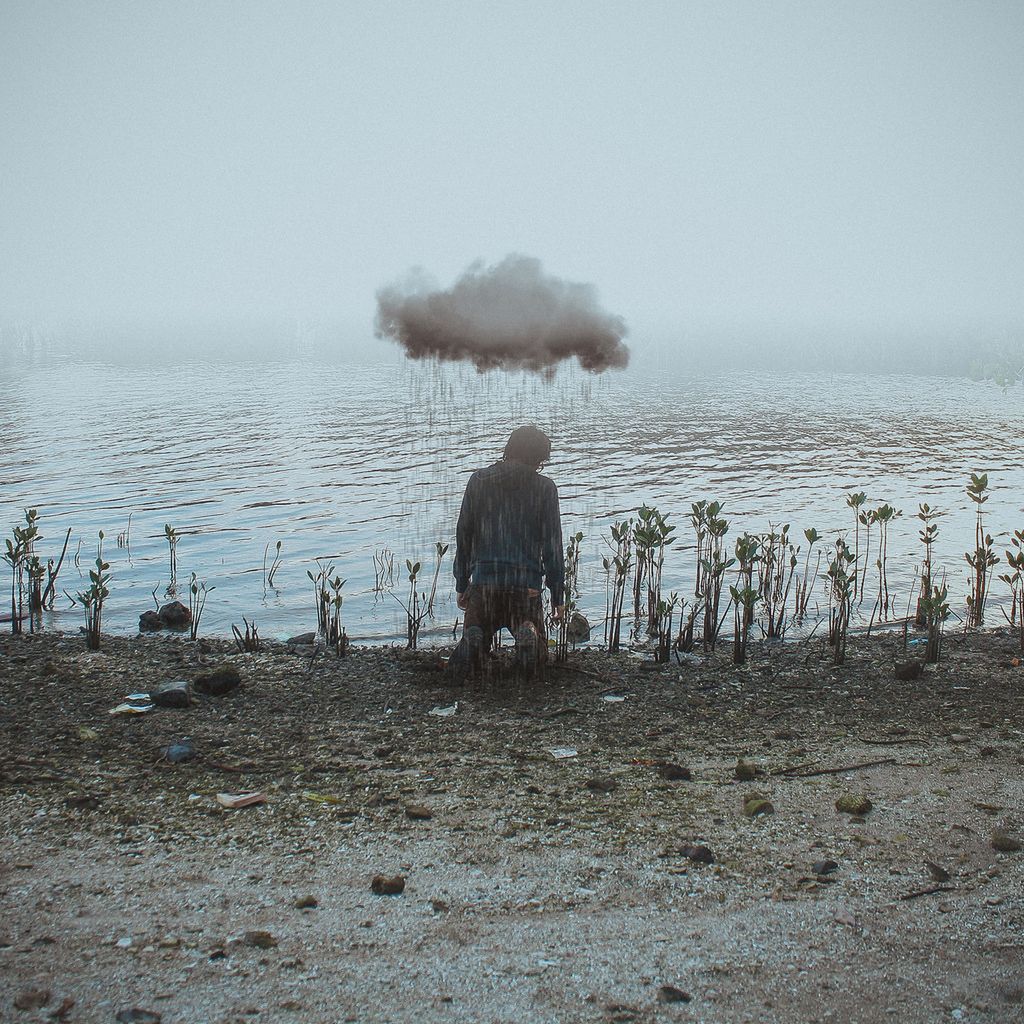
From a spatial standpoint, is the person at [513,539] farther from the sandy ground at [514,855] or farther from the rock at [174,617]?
the rock at [174,617]

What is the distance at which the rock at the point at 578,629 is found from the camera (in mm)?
11422

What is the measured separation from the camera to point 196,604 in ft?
41.6

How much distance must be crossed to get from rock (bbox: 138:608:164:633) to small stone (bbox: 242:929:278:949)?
765cm

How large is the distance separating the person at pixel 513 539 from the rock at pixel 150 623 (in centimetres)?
457

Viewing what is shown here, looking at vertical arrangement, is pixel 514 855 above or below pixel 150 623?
above

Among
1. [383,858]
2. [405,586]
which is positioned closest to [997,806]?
[383,858]

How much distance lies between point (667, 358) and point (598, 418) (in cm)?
4436

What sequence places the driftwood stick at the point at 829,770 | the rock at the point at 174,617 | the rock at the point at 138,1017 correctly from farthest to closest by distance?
1. the rock at the point at 174,617
2. the driftwood stick at the point at 829,770
3. the rock at the point at 138,1017

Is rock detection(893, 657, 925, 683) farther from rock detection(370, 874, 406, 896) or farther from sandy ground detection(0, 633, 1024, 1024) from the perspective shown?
rock detection(370, 874, 406, 896)

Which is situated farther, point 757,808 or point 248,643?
point 248,643

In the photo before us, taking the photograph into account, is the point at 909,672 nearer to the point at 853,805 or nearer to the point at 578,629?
the point at 853,805

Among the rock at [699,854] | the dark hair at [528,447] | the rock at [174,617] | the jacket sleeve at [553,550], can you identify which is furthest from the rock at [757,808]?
the rock at [174,617]

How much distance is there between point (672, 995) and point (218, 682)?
5.45 meters

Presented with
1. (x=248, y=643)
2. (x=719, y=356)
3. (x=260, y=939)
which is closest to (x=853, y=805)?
(x=260, y=939)
